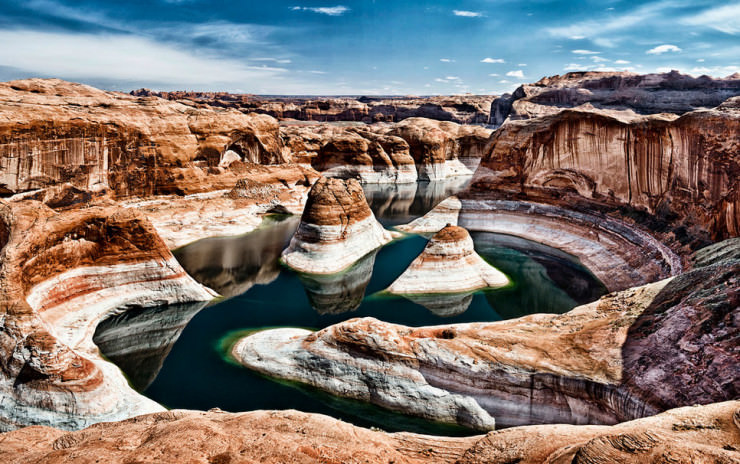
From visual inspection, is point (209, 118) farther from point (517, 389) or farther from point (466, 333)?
point (517, 389)

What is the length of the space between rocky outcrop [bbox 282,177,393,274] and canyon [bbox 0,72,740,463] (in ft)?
0.38

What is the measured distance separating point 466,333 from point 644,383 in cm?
399

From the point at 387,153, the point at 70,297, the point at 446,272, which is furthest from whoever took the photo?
the point at 387,153

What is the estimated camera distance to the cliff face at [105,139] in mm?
20562

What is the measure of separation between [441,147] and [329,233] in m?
36.9

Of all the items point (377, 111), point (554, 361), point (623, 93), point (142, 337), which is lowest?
point (142, 337)

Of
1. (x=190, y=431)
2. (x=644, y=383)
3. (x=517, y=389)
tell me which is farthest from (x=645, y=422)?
(x=190, y=431)

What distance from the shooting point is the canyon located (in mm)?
6398

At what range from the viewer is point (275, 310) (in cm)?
1692

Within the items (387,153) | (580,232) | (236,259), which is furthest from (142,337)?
(387,153)

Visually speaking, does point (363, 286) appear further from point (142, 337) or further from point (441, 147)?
point (441, 147)

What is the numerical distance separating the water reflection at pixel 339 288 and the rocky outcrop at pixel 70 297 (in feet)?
14.1

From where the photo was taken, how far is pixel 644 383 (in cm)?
887

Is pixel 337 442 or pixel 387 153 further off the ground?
pixel 387 153
